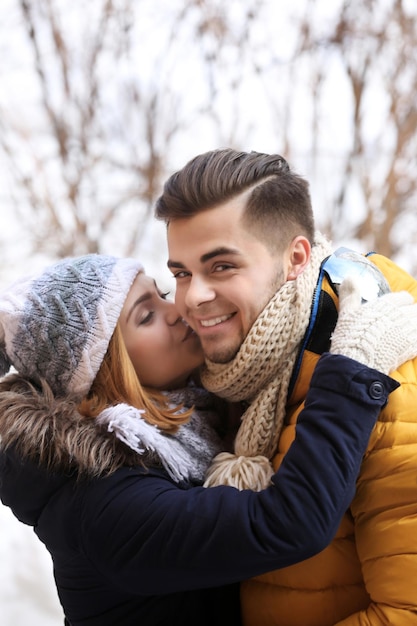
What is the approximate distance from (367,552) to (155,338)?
64cm

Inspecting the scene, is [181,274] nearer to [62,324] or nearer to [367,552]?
[62,324]

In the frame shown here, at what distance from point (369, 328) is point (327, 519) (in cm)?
34

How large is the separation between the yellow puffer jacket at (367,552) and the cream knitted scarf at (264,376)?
0.11ft

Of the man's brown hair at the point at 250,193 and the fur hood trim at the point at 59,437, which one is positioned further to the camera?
the man's brown hair at the point at 250,193

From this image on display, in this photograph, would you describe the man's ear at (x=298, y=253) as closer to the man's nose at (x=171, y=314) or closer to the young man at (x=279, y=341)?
the young man at (x=279, y=341)

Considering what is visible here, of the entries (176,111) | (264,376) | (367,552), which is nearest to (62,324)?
(264,376)

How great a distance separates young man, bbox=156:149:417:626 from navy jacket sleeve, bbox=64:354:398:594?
0.08m

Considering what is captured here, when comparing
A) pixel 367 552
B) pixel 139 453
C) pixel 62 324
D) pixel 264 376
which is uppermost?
pixel 62 324

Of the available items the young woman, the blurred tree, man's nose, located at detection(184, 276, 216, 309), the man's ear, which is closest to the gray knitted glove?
the young woman

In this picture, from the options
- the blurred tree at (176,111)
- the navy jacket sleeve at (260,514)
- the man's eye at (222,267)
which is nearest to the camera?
the navy jacket sleeve at (260,514)

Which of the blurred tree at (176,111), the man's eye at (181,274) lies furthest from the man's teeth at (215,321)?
the blurred tree at (176,111)

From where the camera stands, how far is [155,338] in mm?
1399

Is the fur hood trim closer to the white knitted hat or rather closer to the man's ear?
the white knitted hat

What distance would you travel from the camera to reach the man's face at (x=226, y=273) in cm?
124
